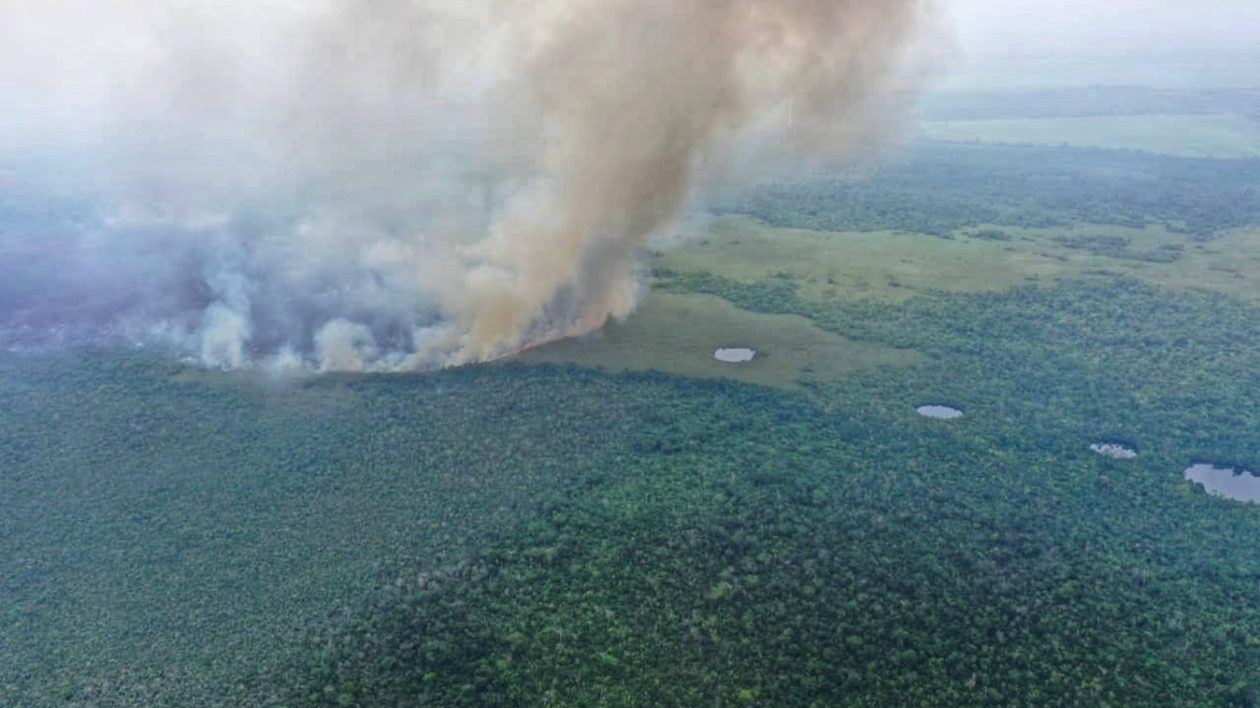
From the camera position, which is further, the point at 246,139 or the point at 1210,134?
the point at 1210,134

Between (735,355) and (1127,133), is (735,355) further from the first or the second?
(1127,133)

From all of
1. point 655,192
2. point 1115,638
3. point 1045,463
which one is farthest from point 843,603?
point 655,192

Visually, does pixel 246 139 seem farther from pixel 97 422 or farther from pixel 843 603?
pixel 843 603

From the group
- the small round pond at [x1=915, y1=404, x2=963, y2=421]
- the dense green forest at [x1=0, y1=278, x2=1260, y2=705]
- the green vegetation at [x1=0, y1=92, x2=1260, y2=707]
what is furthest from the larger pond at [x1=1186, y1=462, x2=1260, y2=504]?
the small round pond at [x1=915, y1=404, x2=963, y2=421]

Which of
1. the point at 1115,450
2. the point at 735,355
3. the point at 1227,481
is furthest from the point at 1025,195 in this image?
the point at 1227,481

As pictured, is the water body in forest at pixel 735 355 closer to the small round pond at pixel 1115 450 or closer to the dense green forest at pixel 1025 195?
the small round pond at pixel 1115 450
